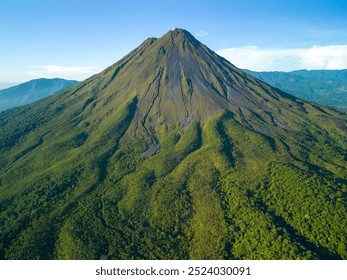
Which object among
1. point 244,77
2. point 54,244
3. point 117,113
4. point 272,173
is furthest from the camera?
point 244,77

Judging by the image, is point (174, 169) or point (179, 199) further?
point (174, 169)

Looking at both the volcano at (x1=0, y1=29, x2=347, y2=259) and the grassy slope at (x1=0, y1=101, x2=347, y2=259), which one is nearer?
the grassy slope at (x1=0, y1=101, x2=347, y2=259)

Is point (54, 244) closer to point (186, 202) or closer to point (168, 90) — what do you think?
point (186, 202)

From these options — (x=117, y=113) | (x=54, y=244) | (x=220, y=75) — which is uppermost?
(x=220, y=75)

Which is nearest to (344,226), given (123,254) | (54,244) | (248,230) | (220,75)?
(248,230)

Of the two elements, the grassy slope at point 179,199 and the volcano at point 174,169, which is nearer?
the grassy slope at point 179,199

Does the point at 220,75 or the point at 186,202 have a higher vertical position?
the point at 220,75

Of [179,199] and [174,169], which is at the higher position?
[174,169]

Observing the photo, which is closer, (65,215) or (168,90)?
(65,215)
